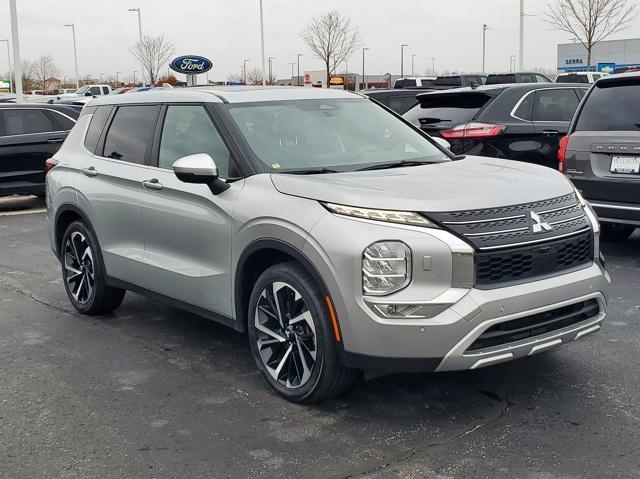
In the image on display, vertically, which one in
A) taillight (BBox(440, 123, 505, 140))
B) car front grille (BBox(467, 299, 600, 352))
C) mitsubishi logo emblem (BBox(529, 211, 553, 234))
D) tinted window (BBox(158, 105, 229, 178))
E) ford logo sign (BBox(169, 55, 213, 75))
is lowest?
car front grille (BBox(467, 299, 600, 352))

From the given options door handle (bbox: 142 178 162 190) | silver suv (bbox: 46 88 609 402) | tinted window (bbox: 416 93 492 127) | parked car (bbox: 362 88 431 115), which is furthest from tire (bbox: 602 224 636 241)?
parked car (bbox: 362 88 431 115)

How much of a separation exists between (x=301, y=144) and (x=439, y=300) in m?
1.56

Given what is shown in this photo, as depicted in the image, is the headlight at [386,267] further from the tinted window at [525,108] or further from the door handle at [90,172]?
the tinted window at [525,108]

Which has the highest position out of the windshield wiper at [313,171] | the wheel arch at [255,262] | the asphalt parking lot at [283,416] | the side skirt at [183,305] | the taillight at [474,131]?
the taillight at [474,131]

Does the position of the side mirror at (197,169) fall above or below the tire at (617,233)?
above

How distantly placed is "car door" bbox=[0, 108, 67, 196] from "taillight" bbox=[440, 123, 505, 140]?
6739mm

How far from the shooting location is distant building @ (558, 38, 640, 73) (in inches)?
2645

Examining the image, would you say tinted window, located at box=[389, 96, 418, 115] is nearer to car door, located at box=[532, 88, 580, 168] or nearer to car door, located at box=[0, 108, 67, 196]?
car door, located at box=[532, 88, 580, 168]

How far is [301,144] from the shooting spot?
4.69 m

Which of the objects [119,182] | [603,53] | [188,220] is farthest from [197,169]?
[603,53]

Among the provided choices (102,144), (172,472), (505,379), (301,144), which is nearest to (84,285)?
(102,144)

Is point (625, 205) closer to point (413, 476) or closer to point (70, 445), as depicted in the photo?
point (413, 476)

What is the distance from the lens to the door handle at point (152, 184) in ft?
16.4

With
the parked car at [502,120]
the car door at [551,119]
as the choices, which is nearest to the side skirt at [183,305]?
the parked car at [502,120]
